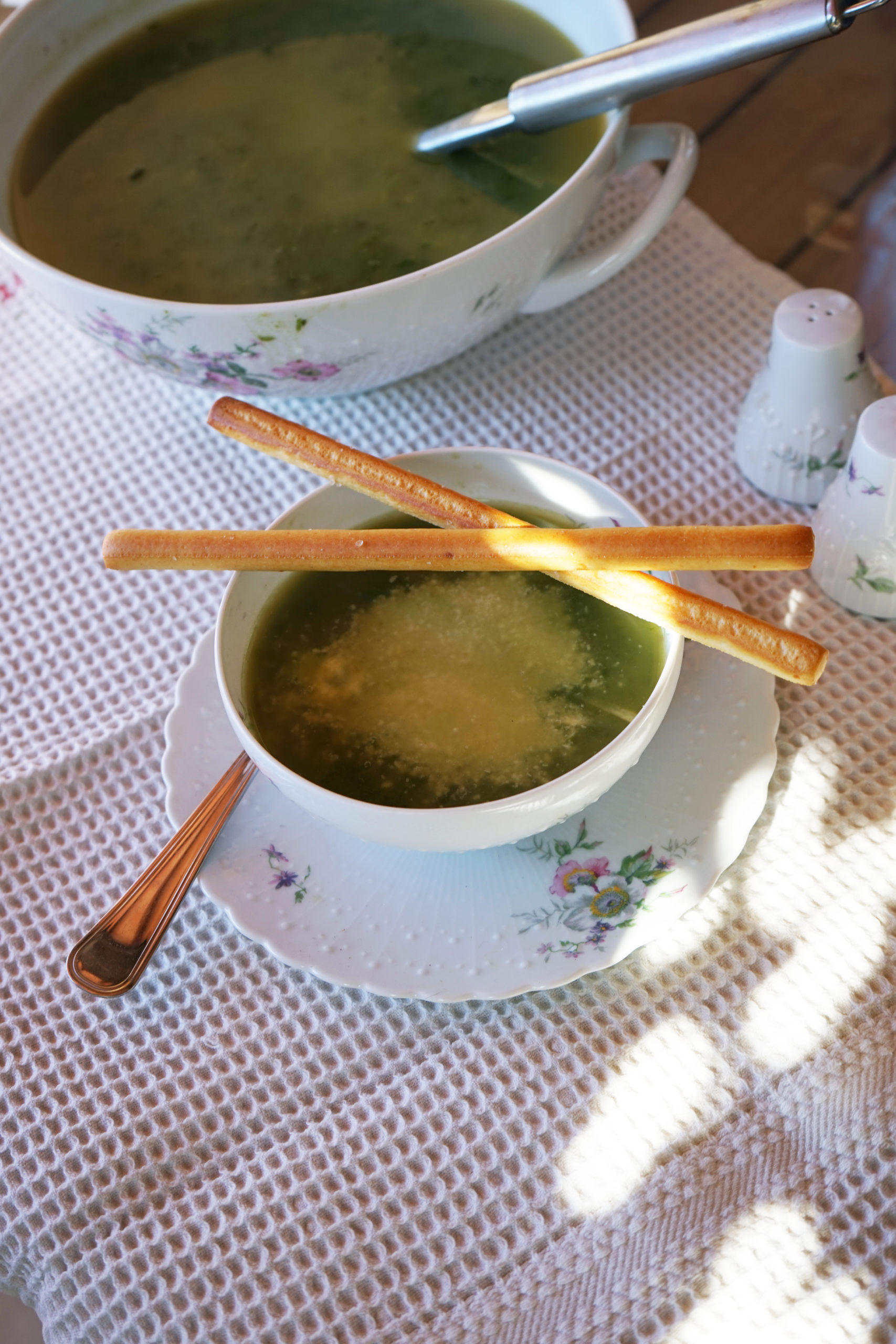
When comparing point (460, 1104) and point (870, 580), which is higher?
point (870, 580)

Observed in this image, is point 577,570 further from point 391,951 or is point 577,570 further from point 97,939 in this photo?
point 97,939

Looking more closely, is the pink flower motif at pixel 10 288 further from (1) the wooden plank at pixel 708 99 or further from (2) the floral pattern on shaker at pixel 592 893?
(2) the floral pattern on shaker at pixel 592 893

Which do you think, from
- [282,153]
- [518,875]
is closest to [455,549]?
[518,875]

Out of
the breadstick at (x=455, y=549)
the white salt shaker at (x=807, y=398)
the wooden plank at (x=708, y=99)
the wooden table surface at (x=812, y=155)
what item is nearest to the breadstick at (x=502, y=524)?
the breadstick at (x=455, y=549)

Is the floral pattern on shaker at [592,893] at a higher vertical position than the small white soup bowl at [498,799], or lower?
lower

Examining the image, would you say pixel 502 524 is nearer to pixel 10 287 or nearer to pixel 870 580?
pixel 870 580

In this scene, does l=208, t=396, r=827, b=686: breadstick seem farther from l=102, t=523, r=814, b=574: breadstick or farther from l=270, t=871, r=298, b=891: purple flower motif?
l=270, t=871, r=298, b=891: purple flower motif

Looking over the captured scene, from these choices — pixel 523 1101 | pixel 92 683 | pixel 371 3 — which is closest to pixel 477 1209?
pixel 523 1101

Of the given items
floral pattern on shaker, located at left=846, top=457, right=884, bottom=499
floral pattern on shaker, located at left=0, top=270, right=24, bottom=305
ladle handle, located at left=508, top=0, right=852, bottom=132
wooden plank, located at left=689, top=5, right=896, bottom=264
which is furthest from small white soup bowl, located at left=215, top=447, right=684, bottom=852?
floral pattern on shaker, located at left=0, top=270, right=24, bottom=305

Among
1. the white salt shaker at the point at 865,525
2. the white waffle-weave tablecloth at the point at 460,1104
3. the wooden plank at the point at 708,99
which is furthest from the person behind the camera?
the wooden plank at the point at 708,99
